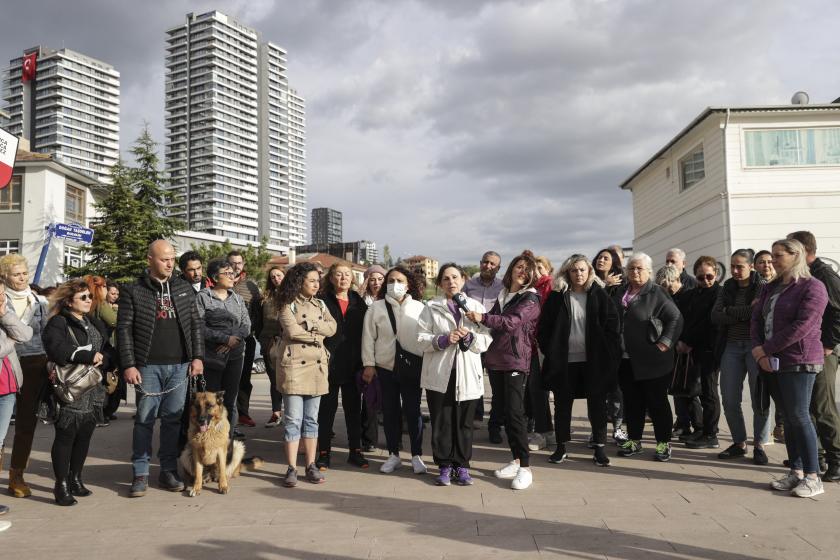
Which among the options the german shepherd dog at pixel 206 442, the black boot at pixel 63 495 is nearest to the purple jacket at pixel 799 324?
the german shepherd dog at pixel 206 442

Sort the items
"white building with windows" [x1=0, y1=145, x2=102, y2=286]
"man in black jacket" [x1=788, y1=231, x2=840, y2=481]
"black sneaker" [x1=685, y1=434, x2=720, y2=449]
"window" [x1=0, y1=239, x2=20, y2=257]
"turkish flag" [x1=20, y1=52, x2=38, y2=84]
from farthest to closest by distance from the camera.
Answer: "turkish flag" [x1=20, y1=52, x2=38, y2=84]
"window" [x1=0, y1=239, x2=20, y2=257]
"white building with windows" [x1=0, y1=145, x2=102, y2=286]
"black sneaker" [x1=685, y1=434, x2=720, y2=449]
"man in black jacket" [x1=788, y1=231, x2=840, y2=481]

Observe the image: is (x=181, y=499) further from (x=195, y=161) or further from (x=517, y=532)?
(x=195, y=161)

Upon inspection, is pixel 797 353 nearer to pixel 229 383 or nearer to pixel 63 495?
pixel 229 383

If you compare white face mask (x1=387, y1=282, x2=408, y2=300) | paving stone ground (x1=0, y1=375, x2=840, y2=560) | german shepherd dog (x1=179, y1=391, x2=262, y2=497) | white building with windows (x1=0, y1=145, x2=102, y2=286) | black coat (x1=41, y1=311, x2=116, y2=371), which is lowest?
paving stone ground (x1=0, y1=375, x2=840, y2=560)

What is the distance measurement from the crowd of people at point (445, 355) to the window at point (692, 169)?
1397 cm

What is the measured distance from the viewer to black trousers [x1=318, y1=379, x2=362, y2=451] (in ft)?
19.7

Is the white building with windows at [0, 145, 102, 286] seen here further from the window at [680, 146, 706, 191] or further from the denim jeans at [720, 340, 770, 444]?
the denim jeans at [720, 340, 770, 444]

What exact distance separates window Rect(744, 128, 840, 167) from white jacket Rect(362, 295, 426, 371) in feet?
51.4

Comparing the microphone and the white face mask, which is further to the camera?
the white face mask

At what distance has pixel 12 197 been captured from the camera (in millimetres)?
34031

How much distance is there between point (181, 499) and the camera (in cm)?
507

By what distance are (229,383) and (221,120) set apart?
152153 mm

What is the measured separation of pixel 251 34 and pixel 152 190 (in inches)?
5268

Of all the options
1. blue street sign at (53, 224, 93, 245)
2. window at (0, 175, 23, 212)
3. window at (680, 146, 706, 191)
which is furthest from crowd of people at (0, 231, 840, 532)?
window at (0, 175, 23, 212)
